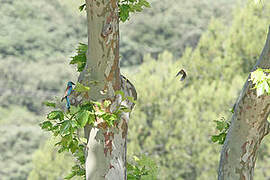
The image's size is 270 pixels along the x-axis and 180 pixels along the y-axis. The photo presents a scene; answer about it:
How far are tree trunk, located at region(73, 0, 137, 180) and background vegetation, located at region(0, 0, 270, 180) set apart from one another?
962 millimetres

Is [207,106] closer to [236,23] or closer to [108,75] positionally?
[236,23]

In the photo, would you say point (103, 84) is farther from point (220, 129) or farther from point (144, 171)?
point (220, 129)

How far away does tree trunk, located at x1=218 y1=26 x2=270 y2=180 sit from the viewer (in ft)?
7.80

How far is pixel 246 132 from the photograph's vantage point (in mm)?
2404

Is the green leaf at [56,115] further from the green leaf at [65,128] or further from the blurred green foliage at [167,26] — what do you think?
the blurred green foliage at [167,26]

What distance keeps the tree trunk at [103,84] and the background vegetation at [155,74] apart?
3.16ft

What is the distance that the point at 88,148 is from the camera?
80.2 inches

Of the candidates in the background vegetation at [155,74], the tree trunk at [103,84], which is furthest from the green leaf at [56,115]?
the background vegetation at [155,74]

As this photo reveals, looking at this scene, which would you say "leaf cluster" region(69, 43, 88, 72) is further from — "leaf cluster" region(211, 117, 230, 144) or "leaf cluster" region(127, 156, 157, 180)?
"leaf cluster" region(211, 117, 230, 144)

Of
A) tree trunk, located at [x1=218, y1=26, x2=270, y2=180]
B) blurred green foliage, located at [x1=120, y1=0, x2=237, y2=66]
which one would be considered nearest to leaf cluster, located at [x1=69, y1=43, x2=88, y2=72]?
tree trunk, located at [x1=218, y1=26, x2=270, y2=180]

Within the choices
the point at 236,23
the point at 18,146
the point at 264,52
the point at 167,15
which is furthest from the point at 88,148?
the point at 167,15

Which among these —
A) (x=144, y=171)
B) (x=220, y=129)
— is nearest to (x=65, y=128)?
(x=144, y=171)

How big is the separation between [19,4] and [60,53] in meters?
3.19

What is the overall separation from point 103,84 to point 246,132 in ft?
2.63
